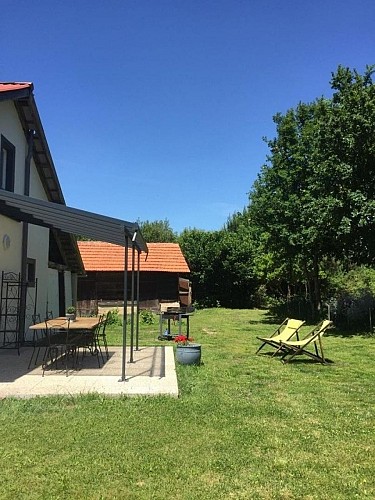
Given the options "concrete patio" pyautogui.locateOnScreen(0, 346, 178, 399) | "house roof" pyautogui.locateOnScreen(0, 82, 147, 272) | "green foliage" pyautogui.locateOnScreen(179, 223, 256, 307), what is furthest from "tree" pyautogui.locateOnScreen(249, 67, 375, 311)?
"green foliage" pyautogui.locateOnScreen(179, 223, 256, 307)

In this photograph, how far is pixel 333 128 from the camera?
15602mm

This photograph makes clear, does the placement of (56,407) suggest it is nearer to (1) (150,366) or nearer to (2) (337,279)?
(1) (150,366)

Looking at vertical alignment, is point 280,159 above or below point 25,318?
above

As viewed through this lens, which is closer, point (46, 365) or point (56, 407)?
point (56, 407)

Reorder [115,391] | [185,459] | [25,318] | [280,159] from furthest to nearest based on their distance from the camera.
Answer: [280,159] → [25,318] → [115,391] → [185,459]

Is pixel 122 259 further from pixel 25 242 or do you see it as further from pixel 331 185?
pixel 25 242

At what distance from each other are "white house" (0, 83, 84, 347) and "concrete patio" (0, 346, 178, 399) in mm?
1784

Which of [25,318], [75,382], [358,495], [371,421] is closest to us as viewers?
[358,495]

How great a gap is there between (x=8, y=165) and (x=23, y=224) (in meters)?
1.43

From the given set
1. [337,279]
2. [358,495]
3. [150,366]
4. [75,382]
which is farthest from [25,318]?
[337,279]

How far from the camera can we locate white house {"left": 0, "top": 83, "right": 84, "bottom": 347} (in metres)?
10.9

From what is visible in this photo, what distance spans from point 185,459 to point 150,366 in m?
4.59

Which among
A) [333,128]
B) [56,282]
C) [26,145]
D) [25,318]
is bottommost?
[25,318]

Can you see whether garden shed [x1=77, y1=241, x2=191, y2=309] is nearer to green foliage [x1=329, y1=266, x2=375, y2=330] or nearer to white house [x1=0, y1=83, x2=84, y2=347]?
green foliage [x1=329, y1=266, x2=375, y2=330]
